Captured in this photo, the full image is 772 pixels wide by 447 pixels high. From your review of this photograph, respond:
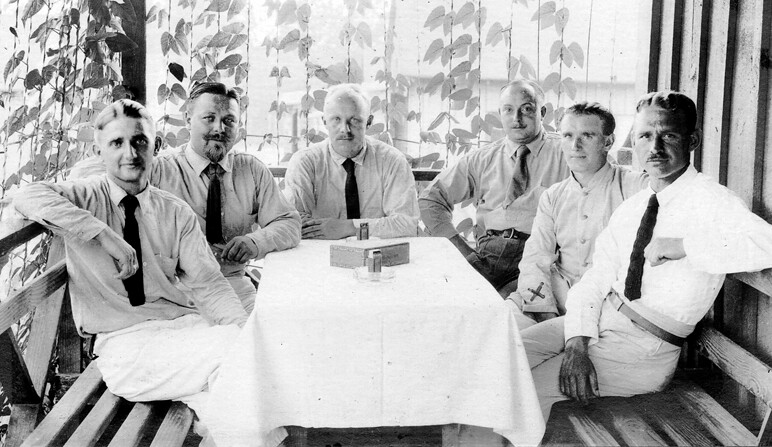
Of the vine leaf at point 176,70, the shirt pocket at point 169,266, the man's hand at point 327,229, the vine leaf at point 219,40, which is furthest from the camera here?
the vine leaf at point 219,40

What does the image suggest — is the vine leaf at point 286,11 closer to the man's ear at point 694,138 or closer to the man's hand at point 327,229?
the man's hand at point 327,229

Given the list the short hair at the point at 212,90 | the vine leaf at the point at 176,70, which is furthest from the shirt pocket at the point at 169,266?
the vine leaf at the point at 176,70

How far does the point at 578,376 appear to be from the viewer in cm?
309

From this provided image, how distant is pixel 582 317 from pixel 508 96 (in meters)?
1.75

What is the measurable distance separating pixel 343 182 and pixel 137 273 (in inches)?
59.3

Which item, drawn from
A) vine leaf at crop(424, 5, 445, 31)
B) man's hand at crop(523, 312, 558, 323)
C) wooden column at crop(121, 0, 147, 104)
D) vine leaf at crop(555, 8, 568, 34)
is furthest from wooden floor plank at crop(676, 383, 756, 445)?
wooden column at crop(121, 0, 147, 104)

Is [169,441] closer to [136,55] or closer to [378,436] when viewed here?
[378,436]

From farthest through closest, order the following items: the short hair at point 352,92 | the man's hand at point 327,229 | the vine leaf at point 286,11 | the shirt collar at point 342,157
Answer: the vine leaf at point 286,11 → the shirt collar at point 342,157 → the short hair at point 352,92 → the man's hand at point 327,229

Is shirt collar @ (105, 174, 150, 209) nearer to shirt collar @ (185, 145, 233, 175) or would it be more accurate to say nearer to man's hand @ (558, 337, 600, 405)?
shirt collar @ (185, 145, 233, 175)

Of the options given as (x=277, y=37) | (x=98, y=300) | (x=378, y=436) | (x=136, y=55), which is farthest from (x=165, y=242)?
A: (x=277, y=37)

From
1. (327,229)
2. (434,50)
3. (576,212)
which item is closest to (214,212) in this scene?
(327,229)

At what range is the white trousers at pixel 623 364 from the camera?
3.12 m

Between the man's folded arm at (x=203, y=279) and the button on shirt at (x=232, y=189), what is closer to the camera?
the man's folded arm at (x=203, y=279)

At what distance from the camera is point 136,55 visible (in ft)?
15.0
